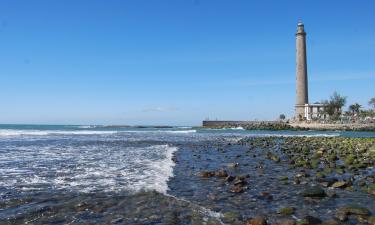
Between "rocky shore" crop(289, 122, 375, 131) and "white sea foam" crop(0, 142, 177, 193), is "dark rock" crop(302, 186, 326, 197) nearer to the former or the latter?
"white sea foam" crop(0, 142, 177, 193)

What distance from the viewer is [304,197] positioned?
11.2 m

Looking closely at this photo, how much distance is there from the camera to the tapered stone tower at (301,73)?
103 meters

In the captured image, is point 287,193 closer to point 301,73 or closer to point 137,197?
point 137,197

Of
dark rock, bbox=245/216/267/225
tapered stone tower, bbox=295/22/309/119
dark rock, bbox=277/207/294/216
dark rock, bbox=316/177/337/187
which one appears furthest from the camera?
tapered stone tower, bbox=295/22/309/119

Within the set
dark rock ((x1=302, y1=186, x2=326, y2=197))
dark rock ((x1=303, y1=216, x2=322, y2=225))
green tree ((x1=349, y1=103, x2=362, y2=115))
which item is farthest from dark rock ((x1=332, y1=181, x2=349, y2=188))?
green tree ((x1=349, y1=103, x2=362, y2=115))

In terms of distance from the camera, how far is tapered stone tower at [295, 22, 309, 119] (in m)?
103

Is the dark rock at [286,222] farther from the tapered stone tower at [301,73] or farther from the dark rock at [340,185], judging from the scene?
the tapered stone tower at [301,73]

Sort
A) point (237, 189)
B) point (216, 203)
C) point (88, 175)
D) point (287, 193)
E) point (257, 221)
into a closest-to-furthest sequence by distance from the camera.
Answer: point (257, 221) → point (216, 203) → point (287, 193) → point (237, 189) → point (88, 175)

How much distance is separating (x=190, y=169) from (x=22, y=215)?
9.43 m

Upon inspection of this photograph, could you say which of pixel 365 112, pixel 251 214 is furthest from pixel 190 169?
pixel 365 112

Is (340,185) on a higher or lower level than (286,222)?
higher

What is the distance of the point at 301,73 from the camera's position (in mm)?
103188

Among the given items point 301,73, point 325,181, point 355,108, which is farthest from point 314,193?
point 355,108

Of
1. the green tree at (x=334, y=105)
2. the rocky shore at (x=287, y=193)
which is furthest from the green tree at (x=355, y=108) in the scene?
the rocky shore at (x=287, y=193)
